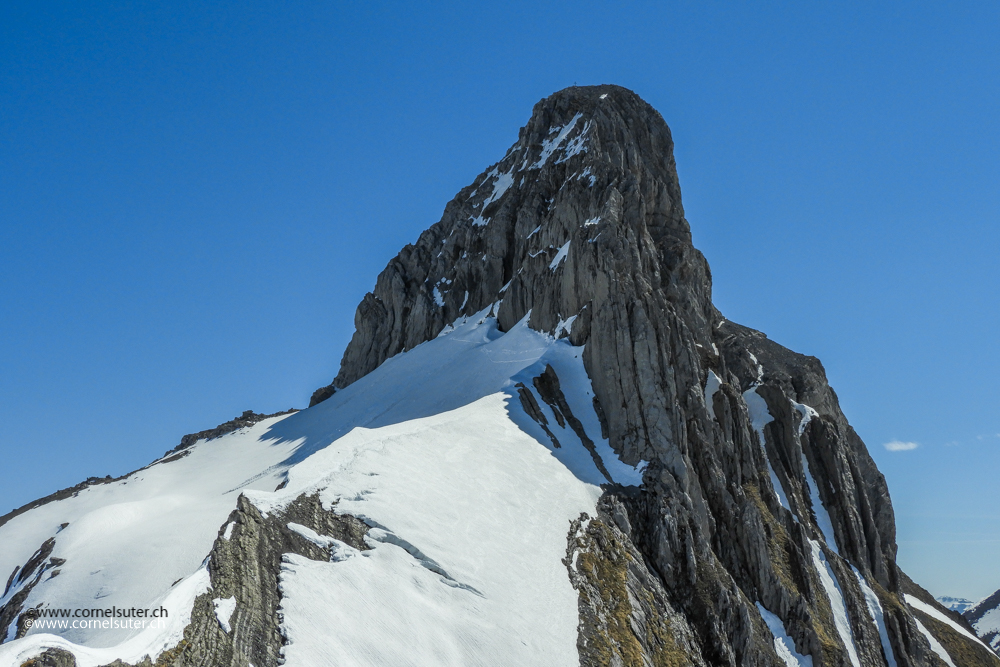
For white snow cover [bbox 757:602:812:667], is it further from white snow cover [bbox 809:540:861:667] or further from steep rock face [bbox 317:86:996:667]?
white snow cover [bbox 809:540:861:667]

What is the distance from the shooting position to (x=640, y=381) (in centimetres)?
4616

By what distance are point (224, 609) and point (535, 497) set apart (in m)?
20.1

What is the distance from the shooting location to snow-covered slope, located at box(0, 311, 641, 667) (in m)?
20.9

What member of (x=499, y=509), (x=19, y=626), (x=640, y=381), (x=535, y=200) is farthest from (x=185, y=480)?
(x=535, y=200)

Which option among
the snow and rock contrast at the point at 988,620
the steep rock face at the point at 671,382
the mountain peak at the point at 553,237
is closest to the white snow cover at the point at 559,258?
the mountain peak at the point at 553,237

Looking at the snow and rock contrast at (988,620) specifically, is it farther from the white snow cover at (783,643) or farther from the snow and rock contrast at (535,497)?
the white snow cover at (783,643)

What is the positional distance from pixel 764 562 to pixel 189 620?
37074 millimetres

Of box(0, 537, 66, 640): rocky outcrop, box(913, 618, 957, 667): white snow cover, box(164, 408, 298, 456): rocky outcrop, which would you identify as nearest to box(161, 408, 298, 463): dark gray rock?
box(164, 408, 298, 456): rocky outcrop

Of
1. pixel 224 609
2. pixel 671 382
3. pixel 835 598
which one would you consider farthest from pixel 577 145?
pixel 224 609

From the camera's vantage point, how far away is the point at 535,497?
36.0 metres

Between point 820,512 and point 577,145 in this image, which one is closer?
point 820,512

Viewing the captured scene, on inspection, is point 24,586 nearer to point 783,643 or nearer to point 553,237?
point 783,643

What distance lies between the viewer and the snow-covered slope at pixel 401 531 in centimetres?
2086

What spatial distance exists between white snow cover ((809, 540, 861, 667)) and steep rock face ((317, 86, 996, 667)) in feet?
0.62
